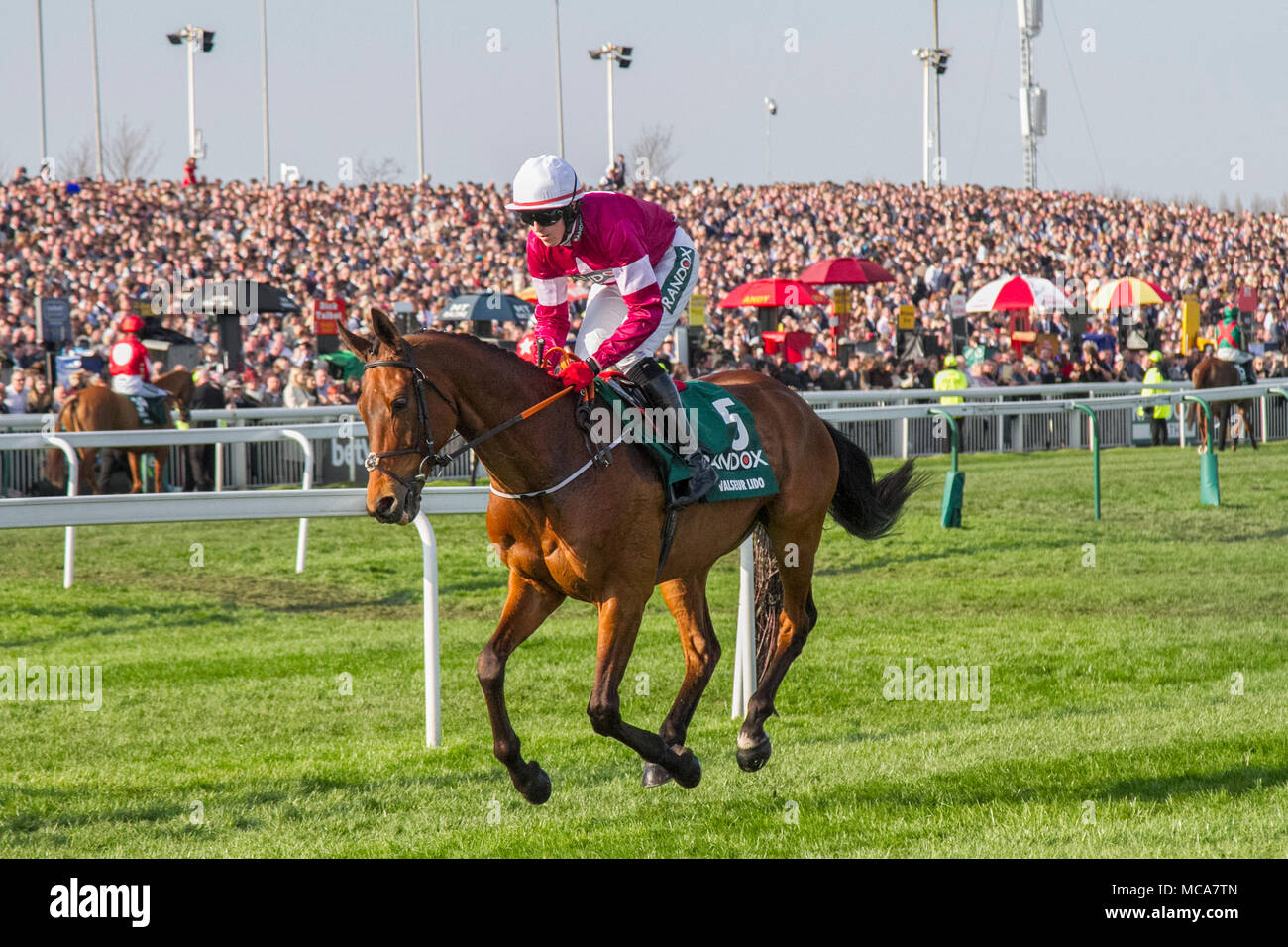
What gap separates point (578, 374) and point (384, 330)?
68 centimetres

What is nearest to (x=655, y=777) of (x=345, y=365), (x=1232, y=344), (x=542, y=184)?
(x=542, y=184)

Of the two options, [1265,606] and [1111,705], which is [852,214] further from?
[1111,705]

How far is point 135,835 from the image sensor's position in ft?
14.6

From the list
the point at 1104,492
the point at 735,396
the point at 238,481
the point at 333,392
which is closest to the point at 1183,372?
the point at 1104,492

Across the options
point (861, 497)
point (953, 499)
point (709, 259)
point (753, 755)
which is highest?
point (709, 259)

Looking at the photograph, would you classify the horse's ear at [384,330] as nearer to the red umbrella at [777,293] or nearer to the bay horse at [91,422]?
the bay horse at [91,422]

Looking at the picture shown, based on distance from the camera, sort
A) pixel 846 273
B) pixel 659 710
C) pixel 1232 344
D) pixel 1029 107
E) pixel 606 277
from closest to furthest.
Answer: pixel 606 277, pixel 659 710, pixel 1232 344, pixel 846 273, pixel 1029 107

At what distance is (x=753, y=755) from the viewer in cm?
506

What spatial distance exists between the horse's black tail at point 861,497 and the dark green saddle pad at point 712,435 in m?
0.69

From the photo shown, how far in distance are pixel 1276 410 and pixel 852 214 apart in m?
14.9

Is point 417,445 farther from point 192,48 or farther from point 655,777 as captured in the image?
point 192,48

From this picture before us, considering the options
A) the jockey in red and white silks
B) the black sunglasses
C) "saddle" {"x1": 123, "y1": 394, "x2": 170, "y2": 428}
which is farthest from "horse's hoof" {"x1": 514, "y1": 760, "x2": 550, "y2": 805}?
the jockey in red and white silks

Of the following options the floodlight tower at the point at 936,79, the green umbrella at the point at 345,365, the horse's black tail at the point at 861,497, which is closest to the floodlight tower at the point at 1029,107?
the floodlight tower at the point at 936,79

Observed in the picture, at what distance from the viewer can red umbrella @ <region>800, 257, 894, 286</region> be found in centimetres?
2070
